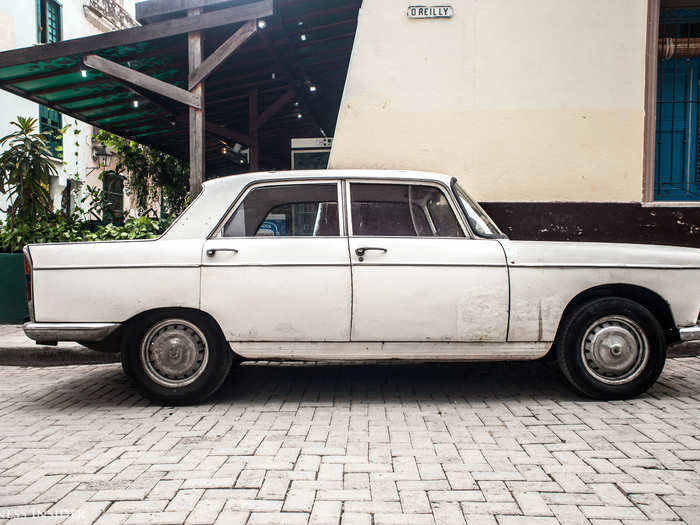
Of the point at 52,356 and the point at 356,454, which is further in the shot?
the point at 52,356

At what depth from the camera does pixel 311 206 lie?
165 inches

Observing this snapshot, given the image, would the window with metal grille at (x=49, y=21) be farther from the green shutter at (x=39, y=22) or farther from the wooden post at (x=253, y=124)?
the wooden post at (x=253, y=124)

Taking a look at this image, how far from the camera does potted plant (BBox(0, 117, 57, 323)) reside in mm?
7418

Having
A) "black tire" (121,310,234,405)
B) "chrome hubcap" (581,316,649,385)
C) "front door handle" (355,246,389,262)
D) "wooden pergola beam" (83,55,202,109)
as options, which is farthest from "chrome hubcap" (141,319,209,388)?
"wooden pergola beam" (83,55,202,109)

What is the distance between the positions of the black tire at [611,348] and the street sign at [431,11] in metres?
4.56

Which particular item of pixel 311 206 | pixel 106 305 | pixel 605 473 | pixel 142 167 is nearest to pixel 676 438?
pixel 605 473

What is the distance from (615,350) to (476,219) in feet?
4.30

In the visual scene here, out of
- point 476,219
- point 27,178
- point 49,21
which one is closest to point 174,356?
point 476,219

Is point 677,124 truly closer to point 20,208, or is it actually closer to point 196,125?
point 196,125

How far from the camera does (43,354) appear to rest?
5.43m

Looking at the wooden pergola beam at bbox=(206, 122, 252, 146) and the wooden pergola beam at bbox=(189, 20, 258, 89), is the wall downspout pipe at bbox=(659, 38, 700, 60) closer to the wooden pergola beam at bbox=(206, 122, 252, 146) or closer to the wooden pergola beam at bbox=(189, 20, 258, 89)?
the wooden pergola beam at bbox=(189, 20, 258, 89)

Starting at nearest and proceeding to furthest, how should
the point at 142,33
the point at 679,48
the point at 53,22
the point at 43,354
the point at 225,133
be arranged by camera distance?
the point at 43,354 → the point at 142,33 → the point at 679,48 → the point at 225,133 → the point at 53,22

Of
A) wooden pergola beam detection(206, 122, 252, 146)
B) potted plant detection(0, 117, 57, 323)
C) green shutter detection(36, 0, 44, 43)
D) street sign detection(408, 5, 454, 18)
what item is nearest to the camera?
street sign detection(408, 5, 454, 18)

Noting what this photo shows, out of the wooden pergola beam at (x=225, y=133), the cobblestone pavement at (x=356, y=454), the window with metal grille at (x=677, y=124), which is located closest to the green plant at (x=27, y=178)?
the wooden pergola beam at (x=225, y=133)
